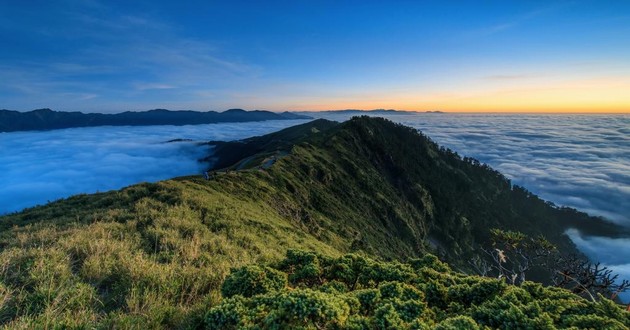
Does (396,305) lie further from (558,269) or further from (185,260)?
(558,269)

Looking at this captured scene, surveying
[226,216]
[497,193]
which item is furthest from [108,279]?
[497,193]

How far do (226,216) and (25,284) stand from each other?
12.5 m

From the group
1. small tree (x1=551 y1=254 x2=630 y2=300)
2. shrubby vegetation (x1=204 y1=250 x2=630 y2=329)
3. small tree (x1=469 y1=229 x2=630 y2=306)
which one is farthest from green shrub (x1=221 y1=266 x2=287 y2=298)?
small tree (x1=551 y1=254 x2=630 y2=300)

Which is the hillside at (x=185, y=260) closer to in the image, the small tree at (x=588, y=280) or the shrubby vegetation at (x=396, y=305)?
the shrubby vegetation at (x=396, y=305)

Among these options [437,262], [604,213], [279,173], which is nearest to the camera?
[437,262]

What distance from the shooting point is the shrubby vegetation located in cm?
436

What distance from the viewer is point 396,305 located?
491cm

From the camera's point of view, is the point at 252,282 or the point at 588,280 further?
the point at 588,280

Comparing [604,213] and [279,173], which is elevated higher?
[279,173]

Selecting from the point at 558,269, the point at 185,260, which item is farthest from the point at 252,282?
the point at 558,269

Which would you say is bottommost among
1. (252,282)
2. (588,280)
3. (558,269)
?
(558,269)

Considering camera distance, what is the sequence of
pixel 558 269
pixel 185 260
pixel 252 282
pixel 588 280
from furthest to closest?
1. pixel 558 269
2. pixel 588 280
3. pixel 185 260
4. pixel 252 282

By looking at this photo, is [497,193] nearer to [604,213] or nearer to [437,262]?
[604,213]

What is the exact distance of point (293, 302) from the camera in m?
4.45
